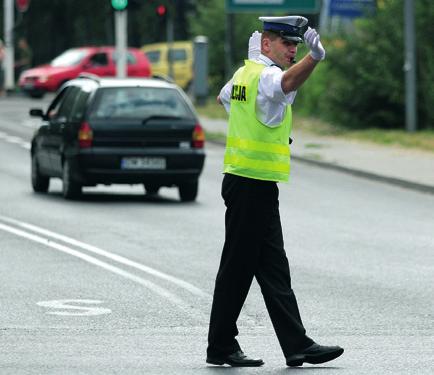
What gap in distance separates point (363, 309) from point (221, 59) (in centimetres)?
3981

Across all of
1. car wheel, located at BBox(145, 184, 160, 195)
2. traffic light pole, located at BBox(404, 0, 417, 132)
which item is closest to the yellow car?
traffic light pole, located at BBox(404, 0, 417, 132)

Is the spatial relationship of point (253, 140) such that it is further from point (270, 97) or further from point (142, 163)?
point (142, 163)

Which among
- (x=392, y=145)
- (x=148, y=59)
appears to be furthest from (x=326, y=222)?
(x=148, y=59)

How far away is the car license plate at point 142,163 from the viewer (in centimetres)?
2020

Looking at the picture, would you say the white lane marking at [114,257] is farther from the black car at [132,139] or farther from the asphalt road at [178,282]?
the black car at [132,139]

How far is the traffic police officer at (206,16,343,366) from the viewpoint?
336 inches

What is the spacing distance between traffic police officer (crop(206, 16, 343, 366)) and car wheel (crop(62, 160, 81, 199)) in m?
11.6

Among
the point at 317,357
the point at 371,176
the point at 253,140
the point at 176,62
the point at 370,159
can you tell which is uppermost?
the point at 253,140

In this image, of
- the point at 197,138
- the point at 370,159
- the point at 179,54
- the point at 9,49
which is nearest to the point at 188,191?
the point at 197,138

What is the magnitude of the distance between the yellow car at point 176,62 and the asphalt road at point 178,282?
3292cm

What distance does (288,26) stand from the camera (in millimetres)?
8461

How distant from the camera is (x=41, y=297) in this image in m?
11.5

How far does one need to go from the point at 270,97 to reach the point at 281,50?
0.27m

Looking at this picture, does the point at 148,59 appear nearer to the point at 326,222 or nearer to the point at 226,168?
the point at 326,222
